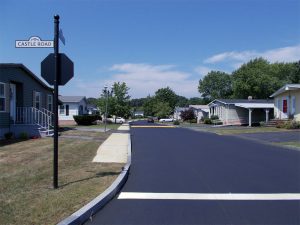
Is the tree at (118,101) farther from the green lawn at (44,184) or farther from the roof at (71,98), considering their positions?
the green lawn at (44,184)

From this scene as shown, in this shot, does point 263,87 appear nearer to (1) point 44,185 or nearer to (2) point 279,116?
(2) point 279,116

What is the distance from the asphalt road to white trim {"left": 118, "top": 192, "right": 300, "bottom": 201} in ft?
0.66

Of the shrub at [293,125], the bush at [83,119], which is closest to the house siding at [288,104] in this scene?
the shrub at [293,125]

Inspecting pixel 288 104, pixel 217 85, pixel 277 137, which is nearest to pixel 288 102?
pixel 288 104

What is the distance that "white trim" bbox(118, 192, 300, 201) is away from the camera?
7836 mm

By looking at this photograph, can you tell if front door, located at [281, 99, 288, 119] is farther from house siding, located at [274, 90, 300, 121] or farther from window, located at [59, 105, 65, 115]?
window, located at [59, 105, 65, 115]

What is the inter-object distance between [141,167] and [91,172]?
2033mm

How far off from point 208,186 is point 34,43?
4.95 meters

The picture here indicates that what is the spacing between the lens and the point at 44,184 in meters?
8.66

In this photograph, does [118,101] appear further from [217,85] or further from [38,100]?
[217,85]

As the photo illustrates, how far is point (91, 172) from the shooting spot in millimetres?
10375

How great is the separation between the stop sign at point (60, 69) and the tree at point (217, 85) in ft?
367

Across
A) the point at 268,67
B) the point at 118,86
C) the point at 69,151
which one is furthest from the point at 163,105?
the point at 69,151

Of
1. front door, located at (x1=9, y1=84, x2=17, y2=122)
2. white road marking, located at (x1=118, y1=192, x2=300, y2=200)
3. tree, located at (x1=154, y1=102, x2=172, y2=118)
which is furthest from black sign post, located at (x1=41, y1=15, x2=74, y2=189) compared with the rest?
tree, located at (x1=154, y1=102, x2=172, y2=118)
